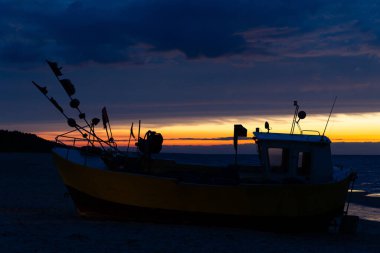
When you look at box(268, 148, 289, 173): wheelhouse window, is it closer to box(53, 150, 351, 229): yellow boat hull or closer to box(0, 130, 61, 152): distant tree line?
box(53, 150, 351, 229): yellow boat hull

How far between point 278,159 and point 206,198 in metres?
2.57

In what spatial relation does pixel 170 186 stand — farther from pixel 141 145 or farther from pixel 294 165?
pixel 294 165

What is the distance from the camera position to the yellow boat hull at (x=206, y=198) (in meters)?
13.6

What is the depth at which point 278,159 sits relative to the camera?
1462 centimetres

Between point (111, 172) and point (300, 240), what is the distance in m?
5.54

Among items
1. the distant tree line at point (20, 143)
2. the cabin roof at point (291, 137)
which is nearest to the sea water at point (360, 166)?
the cabin roof at point (291, 137)

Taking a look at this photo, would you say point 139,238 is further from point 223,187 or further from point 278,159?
point 278,159

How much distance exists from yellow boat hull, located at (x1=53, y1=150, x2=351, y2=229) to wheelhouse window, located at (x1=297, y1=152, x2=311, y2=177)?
874mm

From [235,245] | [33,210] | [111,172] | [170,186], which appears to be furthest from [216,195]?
[33,210]

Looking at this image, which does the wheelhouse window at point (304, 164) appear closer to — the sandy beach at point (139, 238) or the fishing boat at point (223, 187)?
the fishing boat at point (223, 187)

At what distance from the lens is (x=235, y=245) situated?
38.4 ft

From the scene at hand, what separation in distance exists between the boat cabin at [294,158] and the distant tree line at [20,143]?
83.4m

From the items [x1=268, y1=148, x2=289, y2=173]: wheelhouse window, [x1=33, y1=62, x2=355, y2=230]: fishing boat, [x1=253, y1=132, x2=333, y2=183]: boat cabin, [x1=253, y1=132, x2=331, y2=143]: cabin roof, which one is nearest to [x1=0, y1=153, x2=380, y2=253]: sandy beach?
[x1=33, y1=62, x2=355, y2=230]: fishing boat

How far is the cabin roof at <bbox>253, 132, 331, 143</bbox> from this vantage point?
14.5 metres
